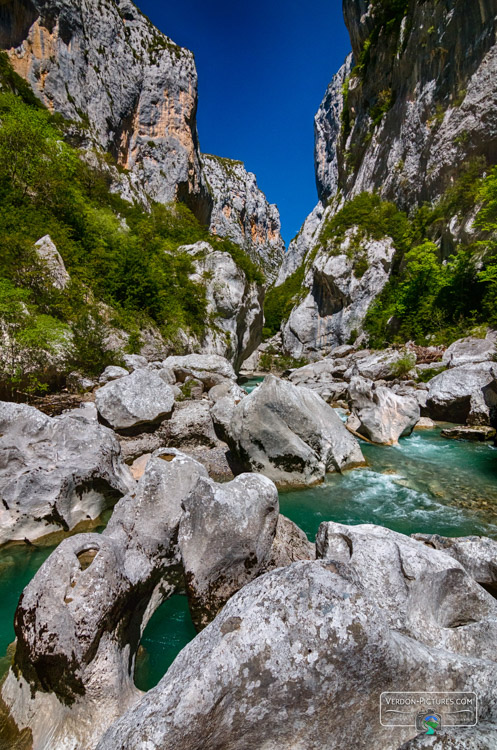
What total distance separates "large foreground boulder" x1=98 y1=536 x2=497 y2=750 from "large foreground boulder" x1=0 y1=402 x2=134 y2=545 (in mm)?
3588

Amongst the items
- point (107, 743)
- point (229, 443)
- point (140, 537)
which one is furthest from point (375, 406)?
point (107, 743)

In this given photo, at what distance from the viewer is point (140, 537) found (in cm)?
→ 328

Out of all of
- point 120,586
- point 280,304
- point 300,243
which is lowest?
point 120,586

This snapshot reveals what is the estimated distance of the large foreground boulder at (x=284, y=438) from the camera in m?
6.76

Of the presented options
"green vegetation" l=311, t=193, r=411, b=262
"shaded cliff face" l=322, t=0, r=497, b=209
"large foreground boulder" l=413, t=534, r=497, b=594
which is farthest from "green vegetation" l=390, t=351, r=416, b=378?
"green vegetation" l=311, t=193, r=411, b=262

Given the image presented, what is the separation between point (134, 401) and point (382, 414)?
7.01 m

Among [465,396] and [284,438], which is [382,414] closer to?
[465,396]

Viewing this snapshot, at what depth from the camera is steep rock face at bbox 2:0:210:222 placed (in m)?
22.4

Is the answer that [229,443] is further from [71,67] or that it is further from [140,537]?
[71,67]

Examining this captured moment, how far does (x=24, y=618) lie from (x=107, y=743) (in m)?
1.28

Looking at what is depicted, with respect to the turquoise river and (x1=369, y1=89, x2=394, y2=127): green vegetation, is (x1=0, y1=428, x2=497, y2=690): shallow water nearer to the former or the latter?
the turquoise river

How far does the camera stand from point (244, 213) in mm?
82062

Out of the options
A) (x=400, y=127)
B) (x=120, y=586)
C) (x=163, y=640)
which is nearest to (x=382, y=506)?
(x=163, y=640)

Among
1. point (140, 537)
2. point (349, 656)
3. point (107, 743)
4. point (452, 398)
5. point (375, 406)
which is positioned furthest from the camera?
point (452, 398)
